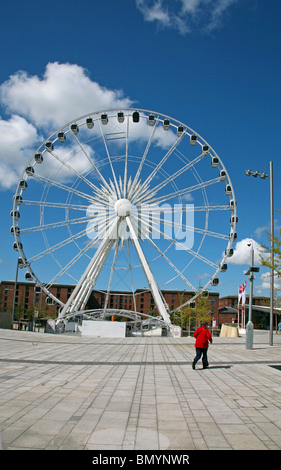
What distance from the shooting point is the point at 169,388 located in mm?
8969

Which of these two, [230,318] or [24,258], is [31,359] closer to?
[24,258]

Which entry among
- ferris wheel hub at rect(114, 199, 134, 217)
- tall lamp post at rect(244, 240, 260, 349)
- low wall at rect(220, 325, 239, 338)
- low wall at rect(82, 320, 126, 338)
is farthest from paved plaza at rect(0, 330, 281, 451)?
low wall at rect(220, 325, 239, 338)

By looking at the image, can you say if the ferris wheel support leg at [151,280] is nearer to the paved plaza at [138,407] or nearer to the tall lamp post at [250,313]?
the tall lamp post at [250,313]

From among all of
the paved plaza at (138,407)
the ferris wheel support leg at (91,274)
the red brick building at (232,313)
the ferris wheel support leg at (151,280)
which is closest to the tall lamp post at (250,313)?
the paved plaza at (138,407)

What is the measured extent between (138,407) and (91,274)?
26718 millimetres

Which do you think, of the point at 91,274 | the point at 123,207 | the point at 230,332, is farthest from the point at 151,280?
the point at 230,332

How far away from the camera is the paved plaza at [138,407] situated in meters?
5.18

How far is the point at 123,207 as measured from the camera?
32688 millimetres

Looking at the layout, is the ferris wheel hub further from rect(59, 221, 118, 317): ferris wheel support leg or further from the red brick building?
the red brick building

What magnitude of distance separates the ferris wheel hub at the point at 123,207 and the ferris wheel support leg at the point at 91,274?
1.14m

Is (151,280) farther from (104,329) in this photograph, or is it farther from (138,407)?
(138,407)

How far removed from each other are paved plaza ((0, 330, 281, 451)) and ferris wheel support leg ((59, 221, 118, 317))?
801 inches

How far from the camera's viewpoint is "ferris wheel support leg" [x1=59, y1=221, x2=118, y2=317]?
32812 mm
